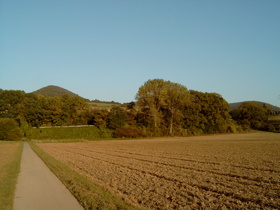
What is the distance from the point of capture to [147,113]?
70875 mm

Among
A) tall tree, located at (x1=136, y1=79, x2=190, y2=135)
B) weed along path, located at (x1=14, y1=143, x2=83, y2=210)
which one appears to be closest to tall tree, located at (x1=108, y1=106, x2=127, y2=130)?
tall tree, located at (x1=136, y1=79, x2=190, y2=135)

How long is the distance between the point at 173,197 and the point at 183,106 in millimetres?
65947

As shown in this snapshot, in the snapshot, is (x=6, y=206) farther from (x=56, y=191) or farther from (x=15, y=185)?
(x=15, y=185)

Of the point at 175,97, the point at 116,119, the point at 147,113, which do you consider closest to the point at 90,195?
the point at 147,113

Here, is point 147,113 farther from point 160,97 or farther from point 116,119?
point 116,119

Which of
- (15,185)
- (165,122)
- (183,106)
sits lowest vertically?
(15,185)

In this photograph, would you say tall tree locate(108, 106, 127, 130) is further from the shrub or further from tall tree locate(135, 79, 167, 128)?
tall tree locate(135, 79, 167, 128)

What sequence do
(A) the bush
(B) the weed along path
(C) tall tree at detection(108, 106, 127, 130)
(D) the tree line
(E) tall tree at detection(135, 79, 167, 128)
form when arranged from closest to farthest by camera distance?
(B) the weed along path, (A) the bush, (E) tall tree at detection(135, 79, 167, 128), (D) the tree line, (C) tall tree at detection(108, 106, 127, 130)

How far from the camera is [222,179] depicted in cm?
1246

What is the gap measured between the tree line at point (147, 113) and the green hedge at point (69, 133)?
2.43m

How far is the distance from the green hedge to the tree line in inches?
95.6

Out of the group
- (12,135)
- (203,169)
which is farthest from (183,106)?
(203,169)

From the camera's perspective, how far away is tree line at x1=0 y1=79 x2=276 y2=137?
227ft

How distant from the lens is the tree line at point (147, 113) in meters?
69.2
